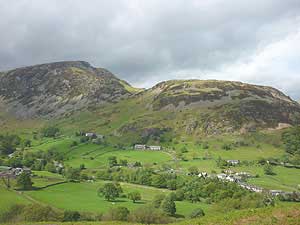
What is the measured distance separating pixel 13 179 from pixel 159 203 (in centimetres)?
7250

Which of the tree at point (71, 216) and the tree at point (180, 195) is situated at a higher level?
the tree at point (71, 216)

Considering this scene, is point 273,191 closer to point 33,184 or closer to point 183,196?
point 183,196

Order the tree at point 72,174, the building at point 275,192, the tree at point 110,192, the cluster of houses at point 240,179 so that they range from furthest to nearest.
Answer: the tree at point 72,174, the cluster of houses at point 240,179, the building at point 275,192, the tree at point 110,192

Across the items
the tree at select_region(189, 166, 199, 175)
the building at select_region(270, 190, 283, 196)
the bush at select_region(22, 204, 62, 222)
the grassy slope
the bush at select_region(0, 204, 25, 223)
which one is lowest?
the building at select_region(270, 190, 283, 196)

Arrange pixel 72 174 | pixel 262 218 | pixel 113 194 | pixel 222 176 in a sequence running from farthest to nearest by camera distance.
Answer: pixel 222 176
pixel 72 174
pixel 113 194
pixel 262 218

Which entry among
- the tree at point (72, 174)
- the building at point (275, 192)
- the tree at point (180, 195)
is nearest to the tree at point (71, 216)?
the tree at point (180, 195)

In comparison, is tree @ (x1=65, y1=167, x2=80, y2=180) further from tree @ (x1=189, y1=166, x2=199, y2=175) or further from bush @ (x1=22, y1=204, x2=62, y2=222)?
bush @ (x1=22, y1=204, x2=62, y2=222)

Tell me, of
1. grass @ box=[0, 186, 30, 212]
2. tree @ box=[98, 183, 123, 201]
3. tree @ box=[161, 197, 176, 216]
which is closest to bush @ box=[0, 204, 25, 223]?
grass @ box=[0, 186, 30, 212]

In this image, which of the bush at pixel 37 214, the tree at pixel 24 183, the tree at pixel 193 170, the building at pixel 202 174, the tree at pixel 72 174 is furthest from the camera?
the tree at pixel 193 170

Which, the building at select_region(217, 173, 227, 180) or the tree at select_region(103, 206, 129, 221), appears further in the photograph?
the building at select_region(217, 173, 227, 180)

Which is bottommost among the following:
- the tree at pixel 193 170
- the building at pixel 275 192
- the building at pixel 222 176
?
the building at pixel 275 192

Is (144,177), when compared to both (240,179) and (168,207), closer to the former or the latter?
A: (240,179)

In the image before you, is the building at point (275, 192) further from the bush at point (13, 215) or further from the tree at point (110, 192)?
the bush at point (13, 215)

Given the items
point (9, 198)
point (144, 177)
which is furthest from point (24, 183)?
point (144, 177)
